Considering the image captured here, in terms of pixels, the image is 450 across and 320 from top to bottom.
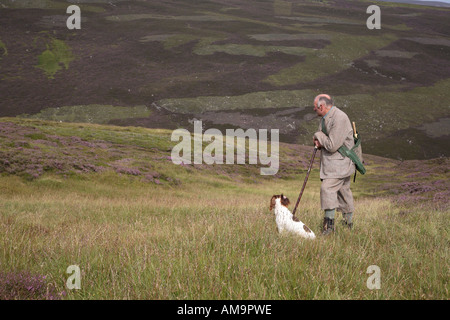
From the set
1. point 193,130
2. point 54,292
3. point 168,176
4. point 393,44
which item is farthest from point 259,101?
point 54,292

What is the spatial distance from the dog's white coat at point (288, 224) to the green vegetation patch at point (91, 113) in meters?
63.8

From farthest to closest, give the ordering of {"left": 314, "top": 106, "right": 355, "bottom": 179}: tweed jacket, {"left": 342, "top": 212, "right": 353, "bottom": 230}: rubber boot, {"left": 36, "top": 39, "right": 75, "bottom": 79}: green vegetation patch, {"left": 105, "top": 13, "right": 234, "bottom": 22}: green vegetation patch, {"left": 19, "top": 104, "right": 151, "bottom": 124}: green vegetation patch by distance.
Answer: {"left": 105, "top": 13, "right": 234, "bottom": 22}: green vegetation patch → {"left": 36, "top": 39, "right": 75, "bottom": 79}: green vegetation patch → {"left": 19, "top": 104, "right": 151, "bottom": 124}: green vegetation patch → {"left": 342, "top": 212, "right": 353, "bottom": 230}: rubber boot → {"left": 314, "top": 106, "right": 355, "bottom": 179}: tweed jacket

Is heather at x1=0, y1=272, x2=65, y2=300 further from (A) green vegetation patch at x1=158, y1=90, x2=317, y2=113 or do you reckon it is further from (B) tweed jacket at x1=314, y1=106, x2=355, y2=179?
(A) green vegetation patch at x1=158, y1=90, x2=317, y2=113

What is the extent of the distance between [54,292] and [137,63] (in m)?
94.7

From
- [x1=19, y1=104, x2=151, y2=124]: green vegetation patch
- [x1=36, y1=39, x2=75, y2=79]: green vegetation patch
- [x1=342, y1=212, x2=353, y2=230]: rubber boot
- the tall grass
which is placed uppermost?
[x1=36, y1=39, x2=75, y2=79]: green vegetation patch

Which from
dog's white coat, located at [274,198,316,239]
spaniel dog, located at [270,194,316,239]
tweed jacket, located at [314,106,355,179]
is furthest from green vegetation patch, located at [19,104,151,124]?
tweed jacket, located at [314,106,355,179]

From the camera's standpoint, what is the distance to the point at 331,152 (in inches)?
299

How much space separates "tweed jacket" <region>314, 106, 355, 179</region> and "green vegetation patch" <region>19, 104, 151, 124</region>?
63964 millimetres

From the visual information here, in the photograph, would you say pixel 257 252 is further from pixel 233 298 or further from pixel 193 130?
pixel 193 130

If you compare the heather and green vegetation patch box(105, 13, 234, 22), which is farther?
green vegetation patch box(105, 13, 234, 22)

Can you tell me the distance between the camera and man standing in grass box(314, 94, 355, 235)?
7.42 meters

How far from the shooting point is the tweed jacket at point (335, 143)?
24.3 ft

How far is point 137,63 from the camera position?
91875mm
